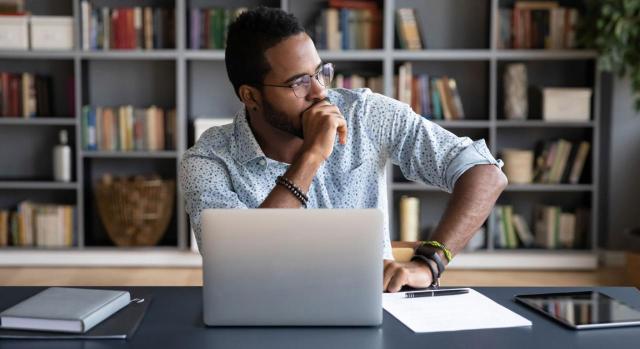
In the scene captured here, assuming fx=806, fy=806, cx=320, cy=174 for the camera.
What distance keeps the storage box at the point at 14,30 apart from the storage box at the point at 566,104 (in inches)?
113

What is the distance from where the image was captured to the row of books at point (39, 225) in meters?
4.53

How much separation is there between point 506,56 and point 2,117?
2.82m

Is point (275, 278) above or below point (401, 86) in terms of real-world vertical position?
below

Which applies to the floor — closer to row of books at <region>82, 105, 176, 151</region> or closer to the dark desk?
row of books at <region>82, 105, 176, 151</region>

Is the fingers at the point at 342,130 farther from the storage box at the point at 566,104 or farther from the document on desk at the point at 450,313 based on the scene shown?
the storage box at the point at 566,104

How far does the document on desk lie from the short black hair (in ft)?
2.36

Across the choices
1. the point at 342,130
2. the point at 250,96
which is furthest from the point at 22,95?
the point at 342,130

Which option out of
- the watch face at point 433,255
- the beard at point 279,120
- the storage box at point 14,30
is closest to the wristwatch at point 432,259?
the watch face at point 433,255

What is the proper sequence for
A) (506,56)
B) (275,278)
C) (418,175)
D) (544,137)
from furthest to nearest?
(544,137) → (506,56) → (418,175) → (275,278)

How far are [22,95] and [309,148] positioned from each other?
3.25 meters

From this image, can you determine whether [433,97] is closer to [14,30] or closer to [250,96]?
[14,30]

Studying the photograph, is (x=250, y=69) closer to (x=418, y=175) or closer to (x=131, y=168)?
(x=418, y=175)

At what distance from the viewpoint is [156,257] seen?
4527 millimetres

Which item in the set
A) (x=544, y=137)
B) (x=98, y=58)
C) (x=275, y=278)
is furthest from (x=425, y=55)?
(x=275, y=278)
